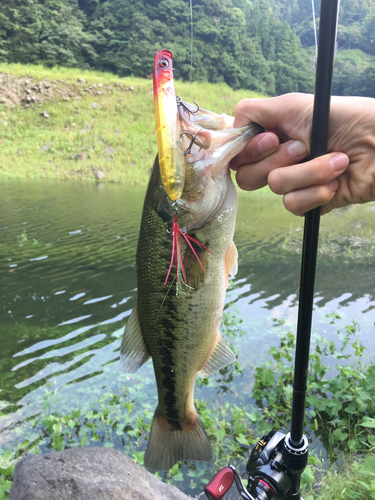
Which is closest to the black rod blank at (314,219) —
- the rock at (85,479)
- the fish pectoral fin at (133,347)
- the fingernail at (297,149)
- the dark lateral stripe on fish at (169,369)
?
the fingernail at (297,149)

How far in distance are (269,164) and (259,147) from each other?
0.08 meters

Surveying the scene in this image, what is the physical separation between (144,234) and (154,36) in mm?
31828

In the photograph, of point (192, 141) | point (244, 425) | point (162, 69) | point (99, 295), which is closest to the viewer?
point (162, 69)

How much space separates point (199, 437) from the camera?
1.62 meters

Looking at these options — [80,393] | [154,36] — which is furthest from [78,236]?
[154,36]

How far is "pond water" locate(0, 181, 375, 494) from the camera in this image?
398cm

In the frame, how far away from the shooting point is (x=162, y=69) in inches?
32.3

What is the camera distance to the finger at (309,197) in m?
1.14

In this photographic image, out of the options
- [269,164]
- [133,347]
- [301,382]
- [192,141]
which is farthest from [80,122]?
[301,382]

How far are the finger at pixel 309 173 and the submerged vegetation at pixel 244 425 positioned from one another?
2375 mm

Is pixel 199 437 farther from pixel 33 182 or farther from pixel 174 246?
pixel 33 182

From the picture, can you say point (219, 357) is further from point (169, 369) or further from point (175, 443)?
point (175, 443)

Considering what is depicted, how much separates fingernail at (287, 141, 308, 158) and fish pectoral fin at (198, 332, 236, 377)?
804mm

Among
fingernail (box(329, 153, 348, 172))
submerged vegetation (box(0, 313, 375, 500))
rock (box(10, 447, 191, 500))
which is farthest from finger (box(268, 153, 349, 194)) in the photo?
submerged vegetation (box(0, 313, 375, 500))
